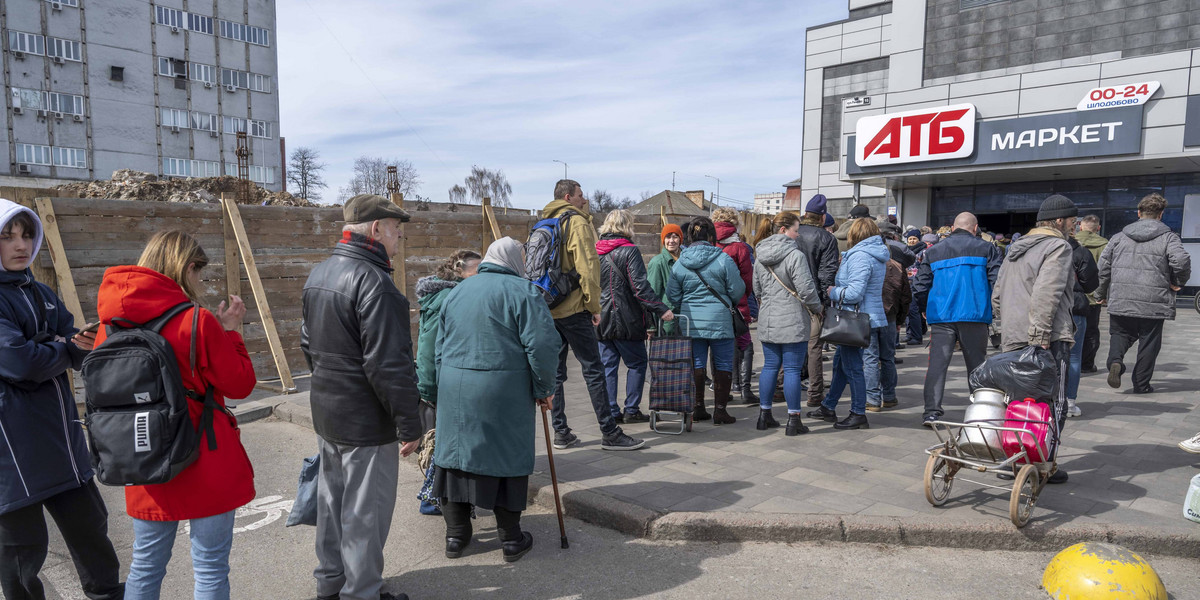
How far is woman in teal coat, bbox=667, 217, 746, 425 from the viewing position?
618cm

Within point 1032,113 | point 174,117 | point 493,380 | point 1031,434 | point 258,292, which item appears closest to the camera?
point 493,380

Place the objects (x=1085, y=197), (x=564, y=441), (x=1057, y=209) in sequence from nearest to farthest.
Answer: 1. (x=1057, y=209)
2. (x=564, y=441)
3. (x=1085, y=197)

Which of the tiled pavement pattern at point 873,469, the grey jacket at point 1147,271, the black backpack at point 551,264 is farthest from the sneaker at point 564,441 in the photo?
the grey jacket at point 1147,271

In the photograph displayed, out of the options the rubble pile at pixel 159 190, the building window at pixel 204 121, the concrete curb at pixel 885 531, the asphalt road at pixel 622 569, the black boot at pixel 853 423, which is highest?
the building window at pixel 204 121

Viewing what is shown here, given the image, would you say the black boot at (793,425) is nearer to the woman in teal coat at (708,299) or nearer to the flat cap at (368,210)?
the woman in teal coat at (708,299)

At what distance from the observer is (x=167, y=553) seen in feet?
8.98

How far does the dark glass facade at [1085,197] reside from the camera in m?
19.0

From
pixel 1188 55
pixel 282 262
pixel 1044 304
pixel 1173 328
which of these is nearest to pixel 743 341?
pixel 1044 304

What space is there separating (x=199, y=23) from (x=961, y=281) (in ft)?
211

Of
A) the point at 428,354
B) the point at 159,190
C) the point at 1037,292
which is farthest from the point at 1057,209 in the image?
the point at 159,190

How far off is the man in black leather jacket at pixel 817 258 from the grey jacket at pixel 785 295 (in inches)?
31.0

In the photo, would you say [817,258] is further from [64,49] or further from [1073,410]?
[64,49]

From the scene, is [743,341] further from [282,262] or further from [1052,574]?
[282,262]

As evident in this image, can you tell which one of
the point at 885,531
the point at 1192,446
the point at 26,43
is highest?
the point at 26,43
